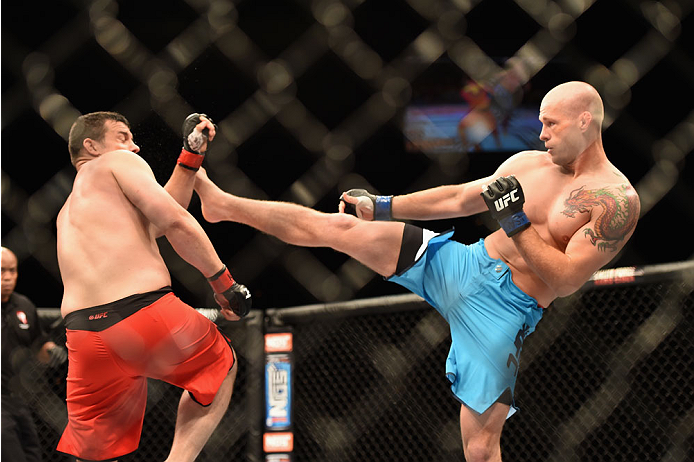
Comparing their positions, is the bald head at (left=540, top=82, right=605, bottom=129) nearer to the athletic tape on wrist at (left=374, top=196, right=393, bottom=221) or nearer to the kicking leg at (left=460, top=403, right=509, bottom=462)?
the athletic tape on wrist at (left=374, top=196, right=393, bottom=221)

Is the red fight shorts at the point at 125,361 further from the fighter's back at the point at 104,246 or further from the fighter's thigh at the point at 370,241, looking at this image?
the fighter's thigh at the point at 370,241

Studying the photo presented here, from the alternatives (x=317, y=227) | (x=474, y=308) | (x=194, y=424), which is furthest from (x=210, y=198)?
(x=474, y=308)

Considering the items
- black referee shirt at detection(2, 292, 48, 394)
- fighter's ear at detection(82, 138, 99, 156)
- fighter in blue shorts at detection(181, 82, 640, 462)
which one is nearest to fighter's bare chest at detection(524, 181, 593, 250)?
fighter in blue shorts at detection(181, 82, 640, 462)

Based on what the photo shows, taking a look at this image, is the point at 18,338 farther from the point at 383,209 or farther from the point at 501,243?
the point at 501,243

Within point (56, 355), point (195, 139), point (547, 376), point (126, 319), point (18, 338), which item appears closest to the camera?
point (126, 319)

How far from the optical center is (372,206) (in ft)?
7.34

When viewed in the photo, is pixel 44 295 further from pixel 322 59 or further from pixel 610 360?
pixel 610 360

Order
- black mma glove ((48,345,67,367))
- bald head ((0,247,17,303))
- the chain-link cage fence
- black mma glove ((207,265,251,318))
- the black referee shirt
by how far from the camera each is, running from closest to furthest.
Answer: black mma glove ((207,265,251,318))
the chain-link cage fence
black mma glove ((48,345,67,367))
the black referee shirt
bald head ((0,247,17,303))

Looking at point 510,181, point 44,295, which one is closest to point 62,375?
point 44,295

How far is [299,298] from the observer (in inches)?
171

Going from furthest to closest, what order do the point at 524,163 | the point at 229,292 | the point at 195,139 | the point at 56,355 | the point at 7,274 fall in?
1. the point at 7,274
2. the point at 56,355
3. the point at 524,163
4. the point at 195,139
5. the point at 229,292

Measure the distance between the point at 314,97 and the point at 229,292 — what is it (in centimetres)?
250

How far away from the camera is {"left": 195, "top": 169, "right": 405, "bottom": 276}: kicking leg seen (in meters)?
2.10

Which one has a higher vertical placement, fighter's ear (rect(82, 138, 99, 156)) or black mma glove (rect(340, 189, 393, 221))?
fighter's ear (rect(82, 138, 99, 156))
